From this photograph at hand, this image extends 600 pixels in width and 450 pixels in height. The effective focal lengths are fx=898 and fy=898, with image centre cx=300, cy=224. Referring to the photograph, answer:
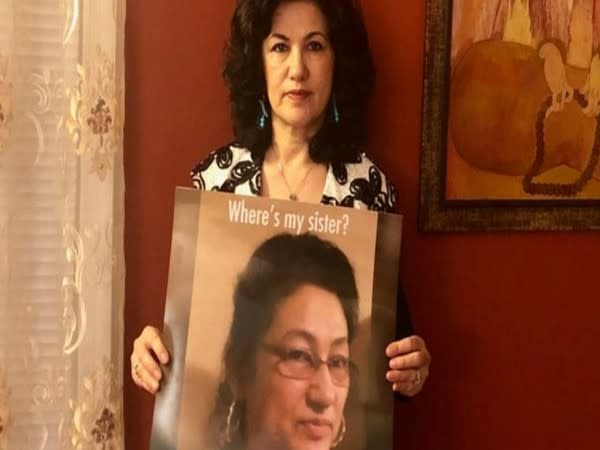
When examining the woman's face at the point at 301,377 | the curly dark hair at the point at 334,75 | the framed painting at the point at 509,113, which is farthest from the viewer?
the framed painting at the point at 509,113

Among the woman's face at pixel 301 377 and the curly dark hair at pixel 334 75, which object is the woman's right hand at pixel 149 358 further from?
the curly dark hair at pixel 334 75

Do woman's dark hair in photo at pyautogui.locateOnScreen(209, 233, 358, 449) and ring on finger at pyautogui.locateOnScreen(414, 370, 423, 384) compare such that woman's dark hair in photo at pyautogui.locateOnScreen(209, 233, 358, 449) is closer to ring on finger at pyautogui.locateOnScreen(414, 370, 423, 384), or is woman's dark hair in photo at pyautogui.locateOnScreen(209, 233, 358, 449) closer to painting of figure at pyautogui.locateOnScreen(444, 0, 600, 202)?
ring on finger at pyautogui.locateOnScreen(414, 370, 423, 384)

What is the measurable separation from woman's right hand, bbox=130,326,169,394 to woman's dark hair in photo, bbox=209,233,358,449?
8 cm

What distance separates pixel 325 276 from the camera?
117 centimetres

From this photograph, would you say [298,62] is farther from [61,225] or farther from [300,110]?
[61,225]

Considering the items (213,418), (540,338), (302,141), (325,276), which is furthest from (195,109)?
(540,338)

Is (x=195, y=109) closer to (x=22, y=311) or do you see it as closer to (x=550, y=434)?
(x=22, y=311)

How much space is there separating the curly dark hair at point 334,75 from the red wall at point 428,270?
8 cm

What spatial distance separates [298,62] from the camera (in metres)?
1.24

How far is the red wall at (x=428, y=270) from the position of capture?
1.33 m

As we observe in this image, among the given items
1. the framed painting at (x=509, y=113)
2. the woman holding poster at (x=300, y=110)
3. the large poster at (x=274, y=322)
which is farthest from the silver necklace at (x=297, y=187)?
the framed painting at (x=509, y=113)

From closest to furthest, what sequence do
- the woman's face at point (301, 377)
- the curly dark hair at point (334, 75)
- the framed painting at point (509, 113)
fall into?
the woman's face at point (301, 377) → the curly dark hair at point (334, 75) → the framed painting at point (509, 113)

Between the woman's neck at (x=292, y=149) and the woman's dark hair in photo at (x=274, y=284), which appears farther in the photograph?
the woman's neck at (x=292, y=149)

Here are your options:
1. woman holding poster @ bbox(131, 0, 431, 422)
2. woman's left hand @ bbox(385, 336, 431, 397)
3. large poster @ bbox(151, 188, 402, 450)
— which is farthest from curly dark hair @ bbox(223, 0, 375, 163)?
woman's left hand @ bbox(385, 336, 431, 397)
